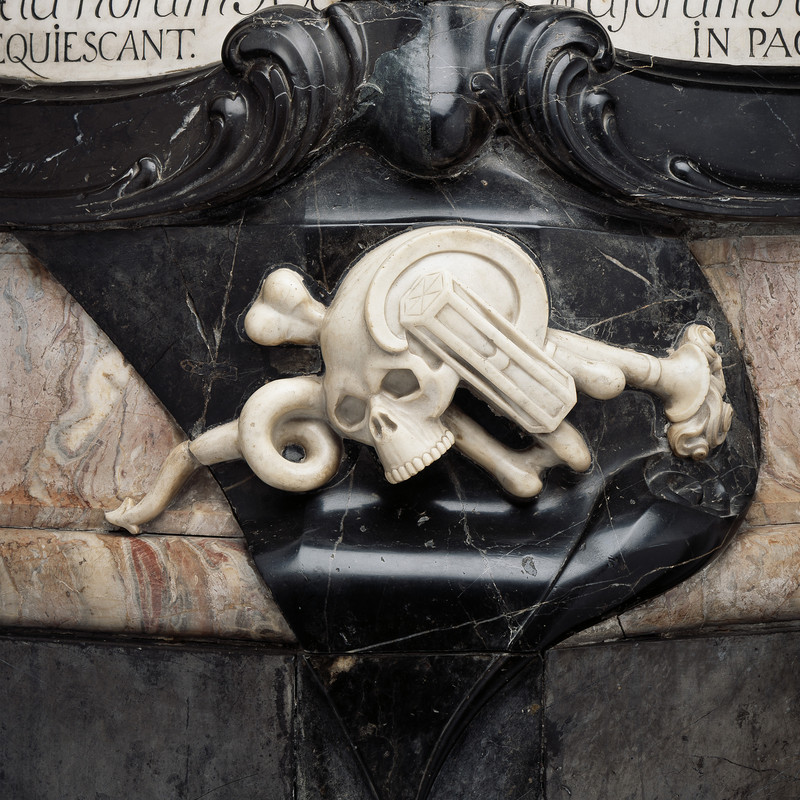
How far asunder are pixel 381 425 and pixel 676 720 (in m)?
0.83

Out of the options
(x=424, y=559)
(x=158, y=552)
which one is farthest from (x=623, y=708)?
(x=158, y=552)

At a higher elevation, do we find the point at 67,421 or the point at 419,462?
the point at 419,462

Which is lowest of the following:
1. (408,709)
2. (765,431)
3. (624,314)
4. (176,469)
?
(408,709)

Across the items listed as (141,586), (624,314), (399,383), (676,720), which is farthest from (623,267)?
(141,586)

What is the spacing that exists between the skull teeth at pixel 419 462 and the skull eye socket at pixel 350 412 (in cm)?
12

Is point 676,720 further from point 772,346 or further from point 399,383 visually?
point 399,383

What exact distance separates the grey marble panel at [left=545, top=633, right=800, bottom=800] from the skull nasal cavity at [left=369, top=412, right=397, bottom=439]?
0.55 metres

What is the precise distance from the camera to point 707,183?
184 centimetres

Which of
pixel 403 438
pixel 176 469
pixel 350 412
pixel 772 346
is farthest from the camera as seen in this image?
pixel 772 346

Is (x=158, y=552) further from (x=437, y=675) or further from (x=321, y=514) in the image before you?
(x=437, y=675)

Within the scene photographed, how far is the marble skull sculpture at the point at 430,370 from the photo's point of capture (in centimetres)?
167

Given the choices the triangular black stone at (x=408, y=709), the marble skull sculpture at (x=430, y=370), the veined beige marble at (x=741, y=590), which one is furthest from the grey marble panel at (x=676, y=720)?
the marble skull sculpture at (x=430, y=370)

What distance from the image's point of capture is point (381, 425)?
167cm

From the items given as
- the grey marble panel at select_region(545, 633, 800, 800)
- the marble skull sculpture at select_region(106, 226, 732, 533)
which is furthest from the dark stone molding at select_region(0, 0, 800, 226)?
the grey marble panel at select_region(545, 633, 800, 800)
